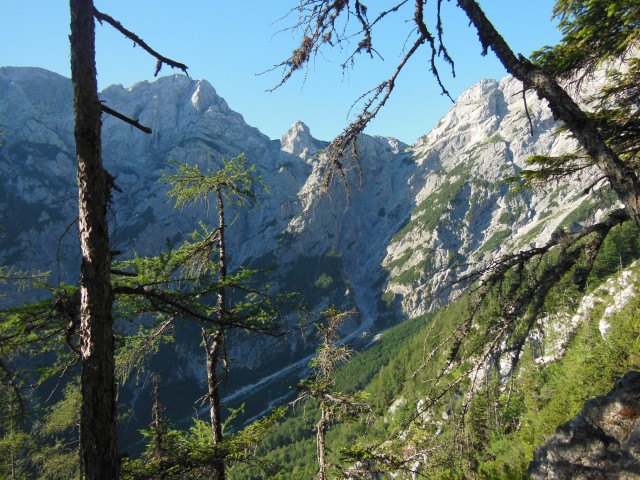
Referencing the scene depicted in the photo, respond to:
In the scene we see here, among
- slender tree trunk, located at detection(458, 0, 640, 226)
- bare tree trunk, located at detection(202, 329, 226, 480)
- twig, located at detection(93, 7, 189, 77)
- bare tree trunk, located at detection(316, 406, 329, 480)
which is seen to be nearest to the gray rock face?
slender tree trunk, located at detection(458, 0, 640, 226)

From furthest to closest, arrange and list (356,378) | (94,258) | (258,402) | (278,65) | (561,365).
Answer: (258,402) < (356,378) < (561,365) < (278,65) < (94,258)

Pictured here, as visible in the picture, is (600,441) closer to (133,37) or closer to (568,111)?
(568,111)

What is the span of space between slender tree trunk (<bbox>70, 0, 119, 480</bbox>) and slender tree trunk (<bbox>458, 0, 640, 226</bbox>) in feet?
16.3

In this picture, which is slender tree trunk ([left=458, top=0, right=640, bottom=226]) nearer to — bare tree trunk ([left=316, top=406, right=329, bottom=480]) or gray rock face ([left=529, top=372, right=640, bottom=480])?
gray rock face ([left=529, top=372, right=640, bottom=480])

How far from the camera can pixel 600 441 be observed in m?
8.74

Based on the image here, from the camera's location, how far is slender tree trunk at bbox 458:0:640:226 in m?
4.38

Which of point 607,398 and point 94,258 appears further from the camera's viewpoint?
point 607,398

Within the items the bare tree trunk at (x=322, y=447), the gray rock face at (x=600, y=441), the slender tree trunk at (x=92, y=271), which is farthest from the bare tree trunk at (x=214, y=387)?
the gray rock face at (x=600, y=441)

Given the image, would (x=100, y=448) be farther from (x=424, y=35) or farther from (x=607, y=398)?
(x=607, y=398)

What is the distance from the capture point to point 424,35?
5430mm

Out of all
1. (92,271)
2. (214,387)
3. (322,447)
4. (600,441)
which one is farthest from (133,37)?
(322,447)

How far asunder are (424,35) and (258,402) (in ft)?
522

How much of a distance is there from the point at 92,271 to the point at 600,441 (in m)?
10.6

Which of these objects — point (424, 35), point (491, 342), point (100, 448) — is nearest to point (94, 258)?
point (100, 448)
